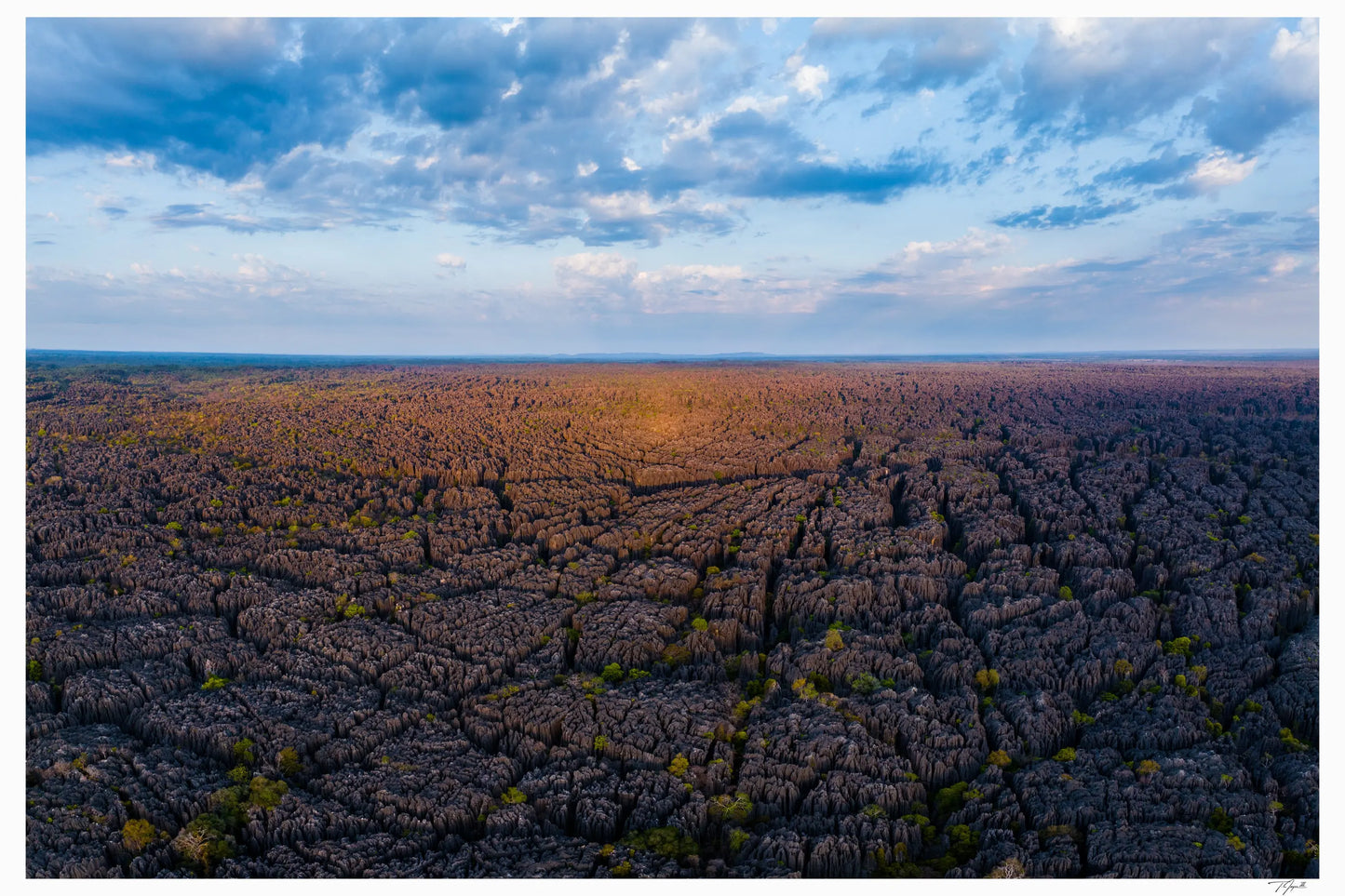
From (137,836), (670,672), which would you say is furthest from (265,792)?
(670,672)

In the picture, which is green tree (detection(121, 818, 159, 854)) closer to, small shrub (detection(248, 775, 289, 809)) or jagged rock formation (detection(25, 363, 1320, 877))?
jagged rock formation (detection(25, 363, 1320, 877))

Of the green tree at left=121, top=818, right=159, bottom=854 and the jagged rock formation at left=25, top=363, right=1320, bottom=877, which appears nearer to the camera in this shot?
the green tree at left=121, top=818, right=159, bottom=854

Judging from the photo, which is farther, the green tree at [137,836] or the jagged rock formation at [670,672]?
the jagged rock formation at [670,672]

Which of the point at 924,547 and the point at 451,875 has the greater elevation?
the point at 924,547

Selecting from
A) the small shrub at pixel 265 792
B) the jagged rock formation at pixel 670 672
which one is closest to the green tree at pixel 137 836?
the jagged rock formation at pixel 670 672

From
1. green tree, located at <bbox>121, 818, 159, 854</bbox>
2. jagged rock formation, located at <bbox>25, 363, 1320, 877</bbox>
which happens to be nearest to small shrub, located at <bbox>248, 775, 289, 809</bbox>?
jagged rock formation, located at <bbox>25, 363, 1320, 877</bbox>

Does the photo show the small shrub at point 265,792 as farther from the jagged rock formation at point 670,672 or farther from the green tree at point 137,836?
the green tree at point 137,836

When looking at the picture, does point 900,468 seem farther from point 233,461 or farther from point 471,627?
point 233,461

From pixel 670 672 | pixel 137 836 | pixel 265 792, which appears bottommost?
pixel 137 836

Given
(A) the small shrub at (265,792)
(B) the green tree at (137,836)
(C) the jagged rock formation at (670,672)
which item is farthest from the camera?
(A) the small shrub at (265,792)

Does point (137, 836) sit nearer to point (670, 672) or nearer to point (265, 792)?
point (265, 792)

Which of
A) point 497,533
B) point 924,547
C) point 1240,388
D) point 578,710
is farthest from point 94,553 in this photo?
point 1240,388
